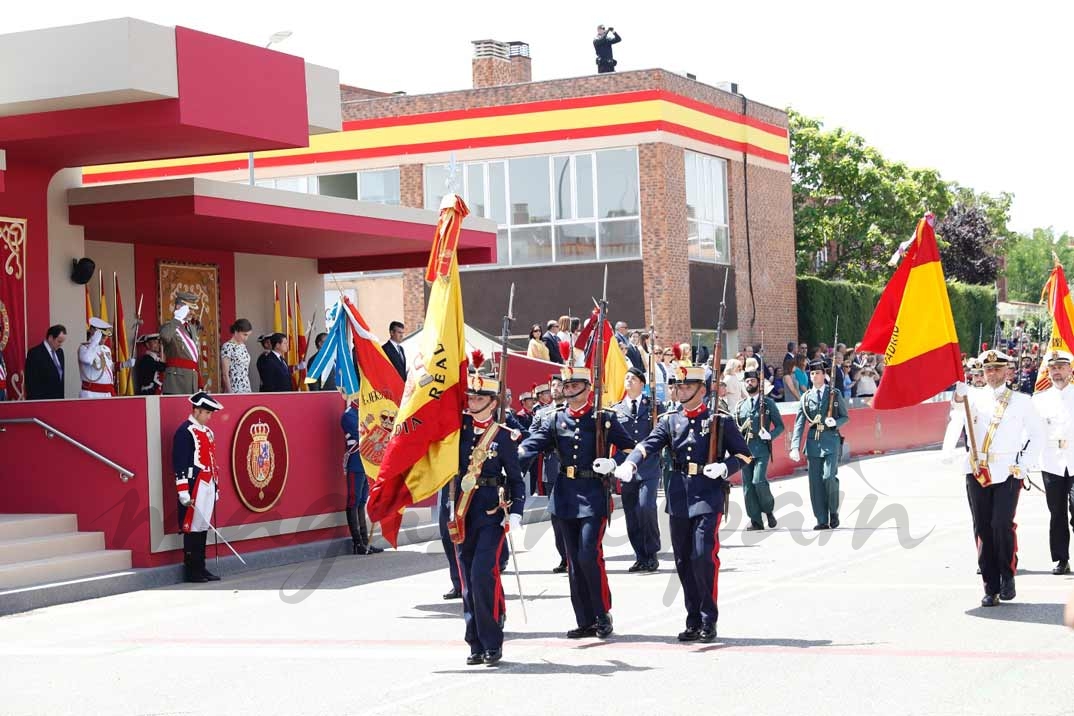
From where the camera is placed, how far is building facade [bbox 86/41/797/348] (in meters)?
34.6

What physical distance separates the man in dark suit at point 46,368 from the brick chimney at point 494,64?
23.5 meters

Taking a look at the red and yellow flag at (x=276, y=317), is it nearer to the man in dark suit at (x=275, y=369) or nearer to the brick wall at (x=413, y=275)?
the man in dark suit at (x=275, y=369)

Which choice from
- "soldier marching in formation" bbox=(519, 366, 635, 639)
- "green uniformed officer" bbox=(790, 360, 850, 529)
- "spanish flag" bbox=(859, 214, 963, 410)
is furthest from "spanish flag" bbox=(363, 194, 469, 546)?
"green uniformed officer" bbox=(790, 360, 850, 529)

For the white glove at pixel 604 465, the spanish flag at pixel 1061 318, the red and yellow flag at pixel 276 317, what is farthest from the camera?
the red and yellow flag at pixel 276 317

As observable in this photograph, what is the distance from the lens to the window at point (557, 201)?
114 feet

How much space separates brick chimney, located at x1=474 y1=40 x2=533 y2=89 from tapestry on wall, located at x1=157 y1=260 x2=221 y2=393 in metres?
18.6

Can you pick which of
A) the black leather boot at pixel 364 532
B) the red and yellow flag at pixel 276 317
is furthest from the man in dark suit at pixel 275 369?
the black leather boot at pixel 364 532

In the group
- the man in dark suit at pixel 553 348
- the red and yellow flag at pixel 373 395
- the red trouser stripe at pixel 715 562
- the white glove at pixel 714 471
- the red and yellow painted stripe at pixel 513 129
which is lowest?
the red trouser stripe at pixel 715 562

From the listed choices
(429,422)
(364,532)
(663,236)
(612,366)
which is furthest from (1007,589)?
(663,236)

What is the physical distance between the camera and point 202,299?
2183cm

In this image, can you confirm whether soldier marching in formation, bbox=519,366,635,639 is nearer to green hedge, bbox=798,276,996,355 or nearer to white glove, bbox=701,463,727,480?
white glove, bbox=701,463,727,480

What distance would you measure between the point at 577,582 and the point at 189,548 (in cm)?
582

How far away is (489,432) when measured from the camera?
33.2 ft

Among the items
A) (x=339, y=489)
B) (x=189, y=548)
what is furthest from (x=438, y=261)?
(x=339, y=489)
